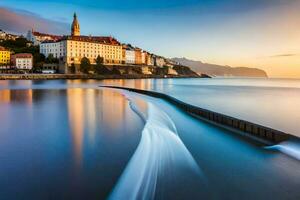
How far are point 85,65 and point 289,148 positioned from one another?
76.4 metres

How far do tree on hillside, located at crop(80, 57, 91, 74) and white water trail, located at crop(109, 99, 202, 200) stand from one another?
7326 cm

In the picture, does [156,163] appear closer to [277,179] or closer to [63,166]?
[63,166]

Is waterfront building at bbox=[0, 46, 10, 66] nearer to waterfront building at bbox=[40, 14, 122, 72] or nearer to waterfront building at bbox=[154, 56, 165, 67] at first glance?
waterfront building at bbox=[40, 14, 122, 72]

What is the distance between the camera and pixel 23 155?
6441 millimetres

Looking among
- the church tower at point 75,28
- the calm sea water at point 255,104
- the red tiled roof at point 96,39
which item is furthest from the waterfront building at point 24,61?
the calm sea water at point 255,104

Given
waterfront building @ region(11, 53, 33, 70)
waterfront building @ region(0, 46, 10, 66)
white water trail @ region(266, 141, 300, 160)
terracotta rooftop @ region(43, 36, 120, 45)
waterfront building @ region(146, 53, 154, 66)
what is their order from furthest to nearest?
1. waterfront building @ region(146, 53, 154, 66)
2. waterfront building @ region(0, 46, 10, 66)
3. terracotta rooftop @ region(43, 36, 120, 45)
4. waterfront building @ region(11, 53, 33, 70)
5. white water trail @ region(266, 141, 300, 160)

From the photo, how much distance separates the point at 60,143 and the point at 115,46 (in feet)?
290

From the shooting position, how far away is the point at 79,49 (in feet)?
271

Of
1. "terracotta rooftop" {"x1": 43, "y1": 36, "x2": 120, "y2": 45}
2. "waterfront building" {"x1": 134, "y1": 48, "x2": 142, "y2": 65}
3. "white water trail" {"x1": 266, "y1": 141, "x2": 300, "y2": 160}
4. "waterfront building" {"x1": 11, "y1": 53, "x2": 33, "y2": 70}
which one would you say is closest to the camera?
"white water trail" {"x1": 266, "y1": 141, "x2": 300, "y2": 160}

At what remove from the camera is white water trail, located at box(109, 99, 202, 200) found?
4.56m

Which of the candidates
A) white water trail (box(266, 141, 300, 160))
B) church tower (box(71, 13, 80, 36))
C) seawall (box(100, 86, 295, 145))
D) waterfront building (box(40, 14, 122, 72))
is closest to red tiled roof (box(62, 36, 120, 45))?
waterfront building (box(40, 14, 122, 72))

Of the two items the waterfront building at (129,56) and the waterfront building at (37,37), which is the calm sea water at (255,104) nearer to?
the waterfront building at (129,56)

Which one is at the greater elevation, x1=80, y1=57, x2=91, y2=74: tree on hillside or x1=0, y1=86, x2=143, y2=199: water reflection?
x1=80, y1=57, x2=91, y2=74: tree on hillside

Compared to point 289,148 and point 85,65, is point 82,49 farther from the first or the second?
point 289,148
